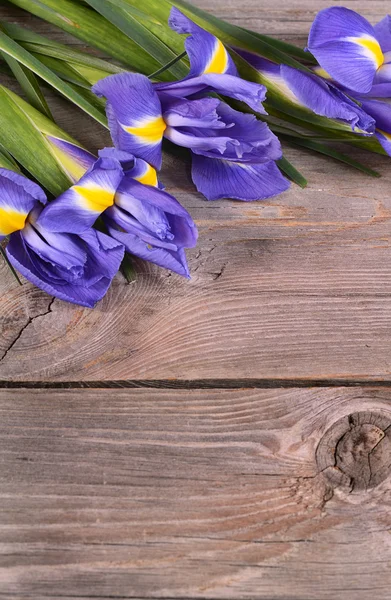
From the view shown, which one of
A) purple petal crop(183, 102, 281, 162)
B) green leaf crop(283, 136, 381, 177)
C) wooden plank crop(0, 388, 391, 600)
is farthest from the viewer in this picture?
green leaf crop(283, 136, 381, 177)

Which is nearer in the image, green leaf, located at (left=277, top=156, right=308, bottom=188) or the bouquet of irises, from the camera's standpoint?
the bouquet of irises

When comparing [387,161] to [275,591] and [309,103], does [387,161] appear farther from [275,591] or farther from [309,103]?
[275,591]

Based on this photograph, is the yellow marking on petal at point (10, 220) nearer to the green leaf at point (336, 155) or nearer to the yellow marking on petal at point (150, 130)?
the yellow marking on petal at point (150, 130)

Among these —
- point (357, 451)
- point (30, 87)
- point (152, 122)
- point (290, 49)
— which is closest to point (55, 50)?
point (30, 87)

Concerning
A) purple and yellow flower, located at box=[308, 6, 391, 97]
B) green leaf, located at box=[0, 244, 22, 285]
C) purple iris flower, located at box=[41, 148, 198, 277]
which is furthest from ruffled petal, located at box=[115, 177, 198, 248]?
purple and yellow flower, located at box=[308, 6, 391, 97]

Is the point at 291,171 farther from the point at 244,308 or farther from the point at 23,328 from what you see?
the point at 23,328

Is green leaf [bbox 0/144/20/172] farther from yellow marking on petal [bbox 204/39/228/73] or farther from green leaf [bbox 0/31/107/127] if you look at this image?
yellow marking on petal [bbox 204/39/228/73]
